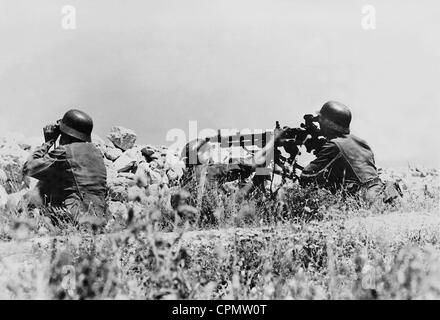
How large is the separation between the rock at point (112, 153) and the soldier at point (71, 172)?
438cm

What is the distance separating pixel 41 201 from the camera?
7465mm

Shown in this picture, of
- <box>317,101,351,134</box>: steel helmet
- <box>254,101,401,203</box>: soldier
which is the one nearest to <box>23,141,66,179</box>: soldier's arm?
<box>254,101,401,203</box>: soldier

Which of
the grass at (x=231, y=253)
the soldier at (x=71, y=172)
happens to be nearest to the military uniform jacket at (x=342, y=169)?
the grass at (x=231, y=253)

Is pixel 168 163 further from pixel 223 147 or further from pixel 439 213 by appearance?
pixel 439 213

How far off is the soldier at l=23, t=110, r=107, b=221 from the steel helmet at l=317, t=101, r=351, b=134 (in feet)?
12.4

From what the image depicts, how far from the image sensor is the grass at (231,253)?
11.3 feet

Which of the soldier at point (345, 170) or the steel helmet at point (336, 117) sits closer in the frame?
the soldier at point (345, 170)

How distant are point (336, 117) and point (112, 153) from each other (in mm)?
5849

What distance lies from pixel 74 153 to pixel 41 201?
0.82m

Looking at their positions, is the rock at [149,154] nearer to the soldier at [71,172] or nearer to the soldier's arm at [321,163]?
the soldier at [71,172]

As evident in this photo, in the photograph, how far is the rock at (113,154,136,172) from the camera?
1136 cm

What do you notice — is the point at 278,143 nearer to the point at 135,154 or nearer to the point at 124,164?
the point at 124,164

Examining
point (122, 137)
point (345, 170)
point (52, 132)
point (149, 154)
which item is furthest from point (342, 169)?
point (122, 137)
